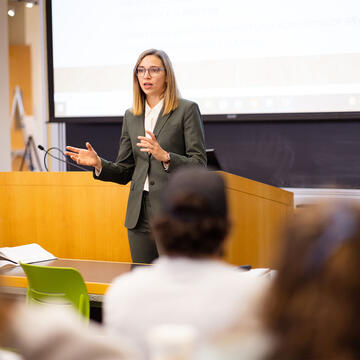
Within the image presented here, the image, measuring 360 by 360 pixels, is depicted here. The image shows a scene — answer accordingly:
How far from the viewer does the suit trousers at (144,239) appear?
282 centimetres

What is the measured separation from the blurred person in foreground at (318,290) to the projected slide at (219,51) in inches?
163

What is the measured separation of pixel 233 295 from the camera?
1.04 metres

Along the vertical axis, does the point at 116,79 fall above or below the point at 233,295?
above

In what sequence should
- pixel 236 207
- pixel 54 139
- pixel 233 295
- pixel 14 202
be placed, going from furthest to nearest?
pixel 54 139, pixel 14 202, pixel 236 207, pixel 233 295

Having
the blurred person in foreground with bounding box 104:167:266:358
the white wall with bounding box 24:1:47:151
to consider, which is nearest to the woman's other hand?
the blurred person in foreground with bounding box 104:167:266:358

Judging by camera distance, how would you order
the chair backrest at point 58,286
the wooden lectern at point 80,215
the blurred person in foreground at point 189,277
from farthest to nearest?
the wooden lectern at point 80,215
the chair backrest at point 58,286
the blurred person in foreground at point 189,277

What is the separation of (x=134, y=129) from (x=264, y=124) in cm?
249

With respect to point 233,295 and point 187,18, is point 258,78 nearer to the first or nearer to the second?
point 187,18

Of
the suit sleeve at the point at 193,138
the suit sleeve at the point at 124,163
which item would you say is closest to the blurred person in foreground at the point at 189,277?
the suit sleeve at the point at 193,138

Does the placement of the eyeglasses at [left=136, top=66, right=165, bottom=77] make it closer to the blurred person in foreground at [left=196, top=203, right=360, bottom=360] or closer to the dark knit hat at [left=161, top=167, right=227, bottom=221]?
the dark knit hat at [left=161, top=167, right=227, bottom=221]

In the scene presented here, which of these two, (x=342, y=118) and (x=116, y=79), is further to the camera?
(x=116, y=79)

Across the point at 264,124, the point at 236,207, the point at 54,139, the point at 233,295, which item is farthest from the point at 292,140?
the point at 233,295

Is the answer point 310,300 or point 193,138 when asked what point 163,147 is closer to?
point 193,138

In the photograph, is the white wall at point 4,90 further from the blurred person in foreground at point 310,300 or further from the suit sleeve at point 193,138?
the blurred person in foreground at point 310,300
